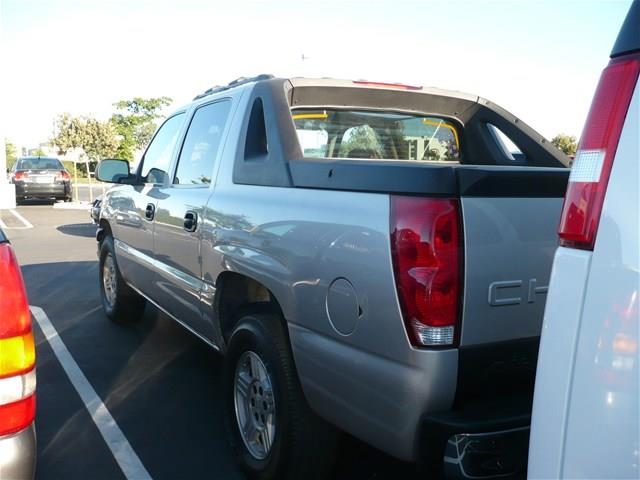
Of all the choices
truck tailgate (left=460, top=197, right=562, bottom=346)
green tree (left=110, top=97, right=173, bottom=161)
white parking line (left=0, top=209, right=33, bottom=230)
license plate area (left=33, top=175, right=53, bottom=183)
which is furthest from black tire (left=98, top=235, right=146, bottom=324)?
green tree (left=110, top=97, right=173, bottom=161)

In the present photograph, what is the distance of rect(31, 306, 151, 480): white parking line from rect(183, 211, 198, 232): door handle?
125cm

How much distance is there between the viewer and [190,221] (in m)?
3.61

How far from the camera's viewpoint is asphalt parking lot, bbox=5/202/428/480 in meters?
3.20

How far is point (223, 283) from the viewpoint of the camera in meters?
3.30

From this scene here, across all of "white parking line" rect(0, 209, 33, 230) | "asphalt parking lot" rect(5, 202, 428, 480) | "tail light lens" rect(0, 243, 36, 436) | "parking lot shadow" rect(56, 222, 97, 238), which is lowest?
"white parking line" rect(0, 209, 33, 230)

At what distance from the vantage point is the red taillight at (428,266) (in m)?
2.04

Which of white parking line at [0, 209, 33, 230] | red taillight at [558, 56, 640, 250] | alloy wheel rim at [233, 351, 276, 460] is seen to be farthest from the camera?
white parking line at [0, 209, 33, 230]

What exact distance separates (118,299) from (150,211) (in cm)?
161

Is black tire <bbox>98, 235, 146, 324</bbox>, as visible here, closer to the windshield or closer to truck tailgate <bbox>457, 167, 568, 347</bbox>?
truck tailgate <bbox>457, 167, 568, 347</bbox>

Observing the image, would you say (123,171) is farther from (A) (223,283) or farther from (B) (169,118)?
(A) (223,283)

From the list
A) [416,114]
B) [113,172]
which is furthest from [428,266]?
[113,172]

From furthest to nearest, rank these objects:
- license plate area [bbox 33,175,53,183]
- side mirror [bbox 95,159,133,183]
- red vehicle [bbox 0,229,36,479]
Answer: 1. license plate area [bbox 33,175,53,183]
2. side mirror [bbox 95,159,133,183]
3. red vehicle [bbox 0,229,36,479]

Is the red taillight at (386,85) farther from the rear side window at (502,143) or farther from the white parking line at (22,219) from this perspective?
the white parking line at (22,219)

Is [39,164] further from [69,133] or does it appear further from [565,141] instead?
[565,141]
